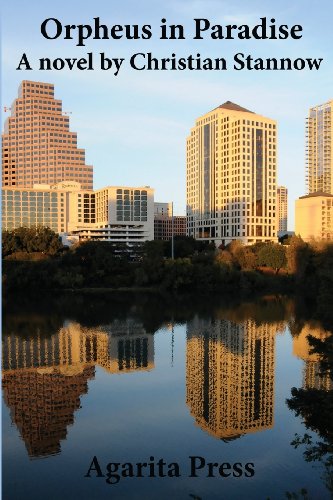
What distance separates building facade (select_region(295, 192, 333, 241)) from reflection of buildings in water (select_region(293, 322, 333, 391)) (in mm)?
44802

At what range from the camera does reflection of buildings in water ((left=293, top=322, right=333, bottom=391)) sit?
12617 mm

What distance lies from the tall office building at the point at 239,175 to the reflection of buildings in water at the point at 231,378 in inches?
1719

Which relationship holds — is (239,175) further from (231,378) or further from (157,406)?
(157,406)

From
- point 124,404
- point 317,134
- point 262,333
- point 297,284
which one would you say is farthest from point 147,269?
point 317,134

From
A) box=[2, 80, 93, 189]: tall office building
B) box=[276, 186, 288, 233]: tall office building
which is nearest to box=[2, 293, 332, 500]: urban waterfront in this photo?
box=[2, 80, 93, 189]: tall office building

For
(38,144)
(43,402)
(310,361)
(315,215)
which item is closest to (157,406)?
(43,402)

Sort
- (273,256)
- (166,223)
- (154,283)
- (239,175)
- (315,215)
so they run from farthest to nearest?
(166,223), (315,215), (239,175), (273,256), (154,283)

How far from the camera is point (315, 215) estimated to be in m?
66.9

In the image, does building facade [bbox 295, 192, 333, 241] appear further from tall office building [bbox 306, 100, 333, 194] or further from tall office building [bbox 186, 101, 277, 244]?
tall office building [bbox 306, 100, 333, 194]

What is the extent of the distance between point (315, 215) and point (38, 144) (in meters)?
47.6

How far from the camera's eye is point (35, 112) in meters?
84.6

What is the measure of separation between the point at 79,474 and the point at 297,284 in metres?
34.8

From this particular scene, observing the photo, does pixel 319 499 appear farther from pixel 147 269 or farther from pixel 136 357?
pixel 147 269

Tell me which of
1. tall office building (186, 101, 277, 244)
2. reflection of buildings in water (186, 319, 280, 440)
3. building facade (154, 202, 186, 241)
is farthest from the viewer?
building facade (154, 202, 186, 241)
